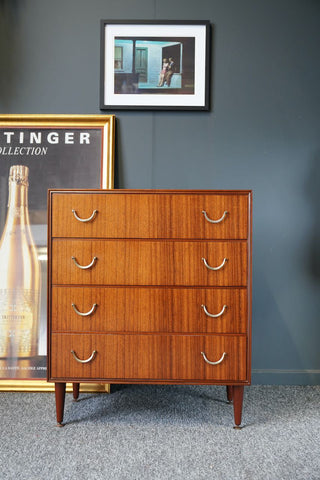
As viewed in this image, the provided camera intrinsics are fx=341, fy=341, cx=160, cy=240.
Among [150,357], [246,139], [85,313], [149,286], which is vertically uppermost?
[246,139]

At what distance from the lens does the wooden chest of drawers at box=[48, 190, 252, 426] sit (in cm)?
147

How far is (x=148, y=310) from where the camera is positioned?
1483mm

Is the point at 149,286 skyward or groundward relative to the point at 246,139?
groundward

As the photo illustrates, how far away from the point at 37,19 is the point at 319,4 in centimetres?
162

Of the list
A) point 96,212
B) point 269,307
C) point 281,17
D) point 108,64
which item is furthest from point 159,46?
point 269,307

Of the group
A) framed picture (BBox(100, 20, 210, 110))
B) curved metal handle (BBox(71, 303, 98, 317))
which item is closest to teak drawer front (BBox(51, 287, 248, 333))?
curved metal handle (BBox(71, 303, 98, 317))

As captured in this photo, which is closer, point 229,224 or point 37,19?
point 229,224

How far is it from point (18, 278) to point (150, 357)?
0.94 m

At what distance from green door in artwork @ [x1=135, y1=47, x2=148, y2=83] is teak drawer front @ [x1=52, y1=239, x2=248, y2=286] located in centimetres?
106

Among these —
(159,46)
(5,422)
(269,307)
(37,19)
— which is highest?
(37,19)

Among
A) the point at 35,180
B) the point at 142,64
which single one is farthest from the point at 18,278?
the point at 142,64

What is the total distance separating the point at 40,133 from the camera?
1.98 m

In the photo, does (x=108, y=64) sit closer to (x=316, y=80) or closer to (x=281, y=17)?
(x=281, y=17)

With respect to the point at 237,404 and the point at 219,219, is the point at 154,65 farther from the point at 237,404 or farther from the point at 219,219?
the point at 237,404
